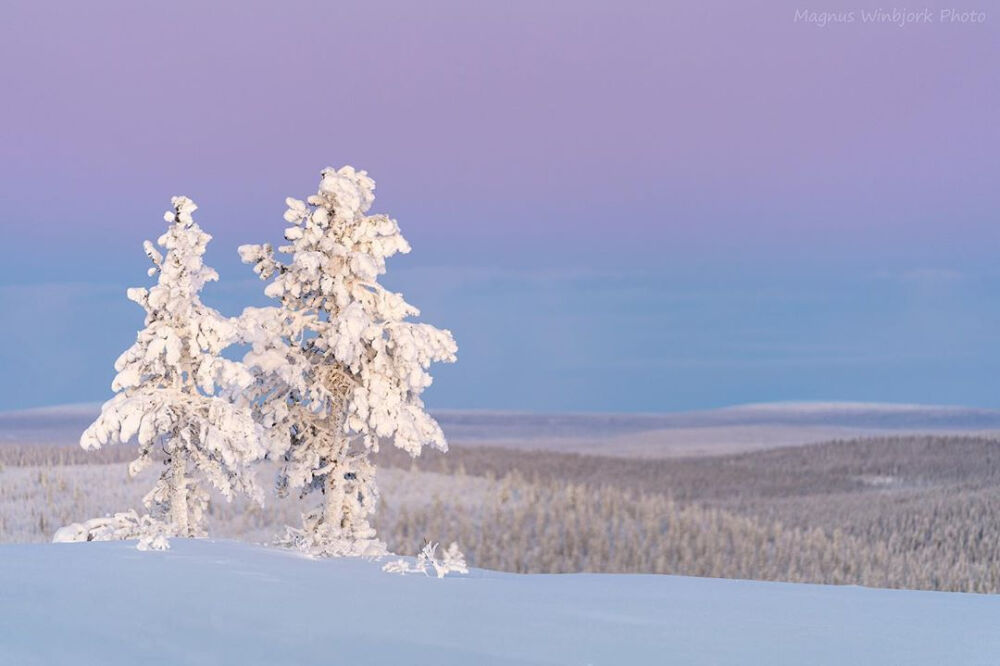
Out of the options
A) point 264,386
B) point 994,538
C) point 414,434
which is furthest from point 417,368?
point 994,538

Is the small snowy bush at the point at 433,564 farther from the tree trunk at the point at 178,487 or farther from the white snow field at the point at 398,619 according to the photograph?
the tree trunk at the point at 178,487

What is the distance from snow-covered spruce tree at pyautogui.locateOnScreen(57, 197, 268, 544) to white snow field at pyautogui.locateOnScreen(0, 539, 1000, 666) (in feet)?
9.20

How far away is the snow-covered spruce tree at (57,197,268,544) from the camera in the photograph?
17.3 m

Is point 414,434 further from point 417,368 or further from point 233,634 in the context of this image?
point 233,634

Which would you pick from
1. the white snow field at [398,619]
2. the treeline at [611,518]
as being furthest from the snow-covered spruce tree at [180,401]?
the treeline at [611,518]

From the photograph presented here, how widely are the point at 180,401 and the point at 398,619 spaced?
30.0 ft

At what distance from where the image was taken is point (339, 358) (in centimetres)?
1725

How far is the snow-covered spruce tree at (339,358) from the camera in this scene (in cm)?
1767

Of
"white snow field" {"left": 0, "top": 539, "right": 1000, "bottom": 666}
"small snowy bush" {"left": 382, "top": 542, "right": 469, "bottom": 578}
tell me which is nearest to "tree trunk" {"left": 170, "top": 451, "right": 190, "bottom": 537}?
"white snow field" {"left": 0, "top": 539, "right": 1000, "bottom": 666}

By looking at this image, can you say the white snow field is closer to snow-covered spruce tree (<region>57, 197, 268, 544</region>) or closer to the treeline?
snow-covered spruce tree (<region>57, 197, 268, 544</region>)

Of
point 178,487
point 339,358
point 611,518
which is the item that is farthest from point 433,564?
point 611,518

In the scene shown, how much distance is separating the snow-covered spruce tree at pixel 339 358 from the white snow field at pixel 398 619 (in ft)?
11.3

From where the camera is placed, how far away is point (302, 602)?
10695 millimetres

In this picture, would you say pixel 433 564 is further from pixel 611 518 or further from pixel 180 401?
pixel 611 518
